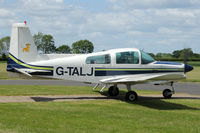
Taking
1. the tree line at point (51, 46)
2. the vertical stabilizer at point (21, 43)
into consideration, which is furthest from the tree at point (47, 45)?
the vertical stabilizer at point (21, 43)

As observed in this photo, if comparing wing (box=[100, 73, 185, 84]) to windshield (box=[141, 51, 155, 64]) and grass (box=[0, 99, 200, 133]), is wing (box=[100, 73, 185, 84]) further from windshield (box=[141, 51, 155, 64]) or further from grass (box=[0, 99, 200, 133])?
grass (box=[0, 99, 200, 133])

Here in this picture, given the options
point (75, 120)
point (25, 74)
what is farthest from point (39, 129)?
point (25, 74)

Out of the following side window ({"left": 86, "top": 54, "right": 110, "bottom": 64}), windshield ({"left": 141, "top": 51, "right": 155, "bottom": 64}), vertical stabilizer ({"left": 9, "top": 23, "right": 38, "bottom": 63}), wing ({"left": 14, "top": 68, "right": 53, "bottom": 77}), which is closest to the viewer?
wing ({"left": 14, "top": 68, "right": 53, "bottom": 77})

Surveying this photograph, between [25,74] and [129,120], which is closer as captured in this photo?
[129,120]

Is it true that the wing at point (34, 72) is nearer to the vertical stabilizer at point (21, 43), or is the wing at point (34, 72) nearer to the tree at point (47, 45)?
the vertical stabilizer at point (21, 43)

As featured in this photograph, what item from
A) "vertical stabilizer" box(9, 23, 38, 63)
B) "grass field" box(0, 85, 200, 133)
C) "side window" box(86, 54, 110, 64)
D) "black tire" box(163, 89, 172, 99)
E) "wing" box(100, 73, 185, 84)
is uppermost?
"vertical stabilizer" box(9, 23, 38, 63)

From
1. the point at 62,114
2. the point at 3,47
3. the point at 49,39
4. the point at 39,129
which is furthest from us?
the point at 3,47

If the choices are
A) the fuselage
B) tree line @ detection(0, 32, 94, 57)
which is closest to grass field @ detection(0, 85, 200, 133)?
the fuselage

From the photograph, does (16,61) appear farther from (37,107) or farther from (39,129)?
(39,129)

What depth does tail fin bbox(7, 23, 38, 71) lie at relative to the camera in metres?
13.8

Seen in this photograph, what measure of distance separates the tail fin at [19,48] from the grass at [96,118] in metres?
2.58

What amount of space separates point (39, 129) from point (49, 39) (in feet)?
423

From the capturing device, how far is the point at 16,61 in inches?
543

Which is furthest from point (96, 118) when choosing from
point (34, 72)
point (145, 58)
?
point (145, 58)
